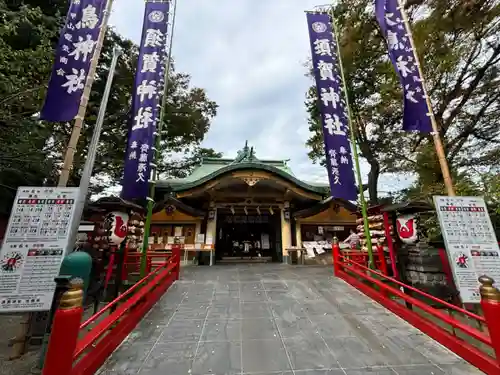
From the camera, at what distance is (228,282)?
23.8 feet

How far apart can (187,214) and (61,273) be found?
8629 millimetres

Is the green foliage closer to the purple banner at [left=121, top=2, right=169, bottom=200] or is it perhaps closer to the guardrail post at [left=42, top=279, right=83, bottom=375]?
the purple banner at [left=121, top=2, right=169, bottom=200]

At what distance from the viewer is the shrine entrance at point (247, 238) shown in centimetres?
1316

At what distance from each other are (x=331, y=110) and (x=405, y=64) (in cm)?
193

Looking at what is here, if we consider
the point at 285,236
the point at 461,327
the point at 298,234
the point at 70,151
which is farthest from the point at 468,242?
the point at 298,234

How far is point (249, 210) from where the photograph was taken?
12828mm

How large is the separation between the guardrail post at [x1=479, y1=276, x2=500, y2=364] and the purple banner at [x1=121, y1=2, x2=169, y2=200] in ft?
19.3

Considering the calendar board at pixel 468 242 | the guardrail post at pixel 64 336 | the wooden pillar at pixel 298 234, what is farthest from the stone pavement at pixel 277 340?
the wooden pillar at pixel 298 234

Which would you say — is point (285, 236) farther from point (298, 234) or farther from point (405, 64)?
point (405, 64)

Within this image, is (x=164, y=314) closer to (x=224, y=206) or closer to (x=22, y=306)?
(x=22, y=306)

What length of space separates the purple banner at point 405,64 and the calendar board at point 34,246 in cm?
662

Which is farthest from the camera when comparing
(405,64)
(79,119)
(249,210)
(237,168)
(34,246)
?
(249,210)

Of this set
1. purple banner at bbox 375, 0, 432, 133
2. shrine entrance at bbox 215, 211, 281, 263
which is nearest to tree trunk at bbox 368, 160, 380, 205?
shrine entrance at bbox 215, 211, 281, 263

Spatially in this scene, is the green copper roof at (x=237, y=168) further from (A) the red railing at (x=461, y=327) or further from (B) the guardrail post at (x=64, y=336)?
(B) the guardrail post at (x=64, y=336)
